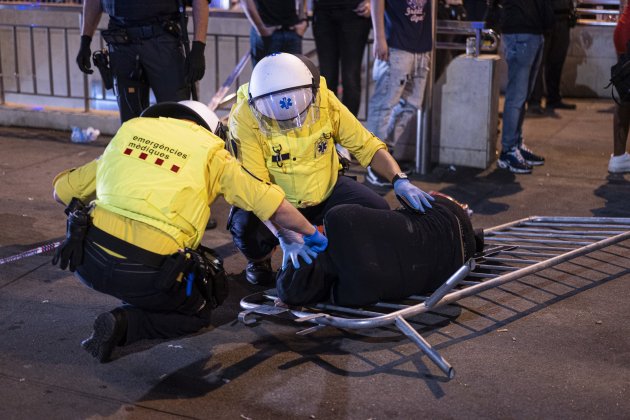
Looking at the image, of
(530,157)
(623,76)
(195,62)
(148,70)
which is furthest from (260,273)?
(530,157)

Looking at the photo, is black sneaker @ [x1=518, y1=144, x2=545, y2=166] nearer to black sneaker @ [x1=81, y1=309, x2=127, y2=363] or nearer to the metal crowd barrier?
the metal crowd barrier

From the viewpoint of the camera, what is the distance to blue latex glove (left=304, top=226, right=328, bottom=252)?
402 centimetres

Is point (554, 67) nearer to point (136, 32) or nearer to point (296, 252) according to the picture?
point (136, 32)

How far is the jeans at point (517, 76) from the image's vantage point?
23.8ft

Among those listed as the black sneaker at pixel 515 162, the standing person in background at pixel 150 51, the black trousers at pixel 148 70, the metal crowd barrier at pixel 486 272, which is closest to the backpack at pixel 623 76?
the black sneaker at pixel 515 162

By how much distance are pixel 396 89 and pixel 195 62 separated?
77.5 inches

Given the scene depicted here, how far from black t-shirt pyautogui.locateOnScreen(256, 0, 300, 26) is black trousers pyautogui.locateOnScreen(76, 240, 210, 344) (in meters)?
3.97

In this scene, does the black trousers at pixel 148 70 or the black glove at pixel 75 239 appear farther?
the black trousers at pixel 148 70

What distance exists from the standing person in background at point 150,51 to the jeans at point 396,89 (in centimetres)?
176

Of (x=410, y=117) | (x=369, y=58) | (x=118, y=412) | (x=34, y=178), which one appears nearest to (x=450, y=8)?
(x=369, y=58)

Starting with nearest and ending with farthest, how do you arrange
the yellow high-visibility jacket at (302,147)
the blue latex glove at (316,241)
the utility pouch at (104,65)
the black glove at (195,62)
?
the blue latex glove at (316,241)
the yellow high-visibility jacket at (302,147)
the black glove at (195,62)
the utility pouch at (104,65)

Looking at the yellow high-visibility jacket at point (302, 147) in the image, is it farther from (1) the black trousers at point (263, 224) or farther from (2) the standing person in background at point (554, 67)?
(2) the standing person in background at point (554, 67)

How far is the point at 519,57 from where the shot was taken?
7.29 meters

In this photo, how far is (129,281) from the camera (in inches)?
147
